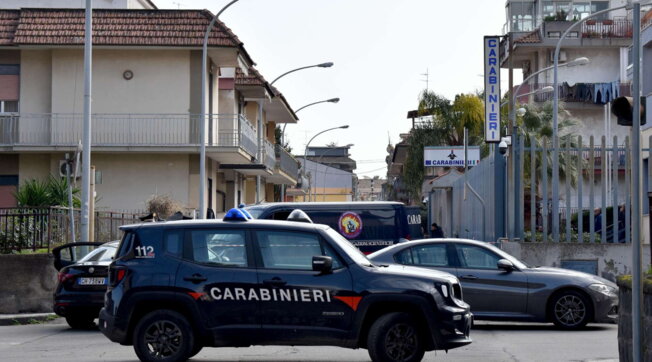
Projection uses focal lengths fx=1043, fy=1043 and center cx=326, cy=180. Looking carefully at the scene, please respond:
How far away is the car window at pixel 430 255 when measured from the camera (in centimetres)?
1683

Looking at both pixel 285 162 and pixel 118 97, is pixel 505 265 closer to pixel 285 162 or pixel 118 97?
pixel 118 97

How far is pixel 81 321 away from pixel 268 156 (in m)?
→ 29.5

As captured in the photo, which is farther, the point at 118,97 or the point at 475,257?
the point at 118,97

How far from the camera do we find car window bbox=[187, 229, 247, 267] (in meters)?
11.9

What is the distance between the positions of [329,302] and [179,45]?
24016 mm

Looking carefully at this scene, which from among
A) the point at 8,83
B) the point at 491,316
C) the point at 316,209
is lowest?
the point at 491,316

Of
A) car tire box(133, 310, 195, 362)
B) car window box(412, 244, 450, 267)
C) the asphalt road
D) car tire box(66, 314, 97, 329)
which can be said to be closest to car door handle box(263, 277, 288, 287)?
car tire box(133, 310, 195, 362)

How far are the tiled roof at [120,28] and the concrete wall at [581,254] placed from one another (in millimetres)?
15299

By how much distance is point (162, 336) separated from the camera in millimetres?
11859

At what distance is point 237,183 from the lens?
45188mm

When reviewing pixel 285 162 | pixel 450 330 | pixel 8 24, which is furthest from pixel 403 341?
pixel 285 162

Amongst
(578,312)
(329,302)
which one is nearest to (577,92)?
(578,312)

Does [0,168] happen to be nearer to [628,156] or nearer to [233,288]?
[628,156]

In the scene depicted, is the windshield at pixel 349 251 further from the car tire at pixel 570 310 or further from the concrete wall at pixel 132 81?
the concrete wall at pixel 132 81
